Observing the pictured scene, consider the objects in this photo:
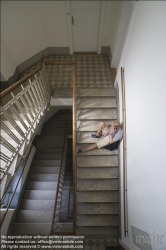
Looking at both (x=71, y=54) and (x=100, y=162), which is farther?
(x=71, y=54)

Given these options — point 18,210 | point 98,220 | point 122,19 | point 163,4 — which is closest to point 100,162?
point 98,220

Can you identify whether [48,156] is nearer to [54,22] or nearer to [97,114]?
[97,114]

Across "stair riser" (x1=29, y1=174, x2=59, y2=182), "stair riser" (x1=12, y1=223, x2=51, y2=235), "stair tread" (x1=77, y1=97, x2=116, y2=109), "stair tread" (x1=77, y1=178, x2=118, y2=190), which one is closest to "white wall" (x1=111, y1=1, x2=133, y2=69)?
"stair tread" (x1=77, y1=97, x2=116, y2=109)

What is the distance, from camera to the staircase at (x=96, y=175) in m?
3.38

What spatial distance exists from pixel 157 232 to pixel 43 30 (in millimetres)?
5975

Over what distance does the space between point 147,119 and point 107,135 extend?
1.48 meters

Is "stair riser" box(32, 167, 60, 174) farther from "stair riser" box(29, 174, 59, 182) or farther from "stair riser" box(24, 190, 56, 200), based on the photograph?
"stair riser" box(24, 190, 56, 200)

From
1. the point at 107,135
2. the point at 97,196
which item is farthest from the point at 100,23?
the point at 97,196

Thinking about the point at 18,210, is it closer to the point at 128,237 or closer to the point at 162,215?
the point at 128,237

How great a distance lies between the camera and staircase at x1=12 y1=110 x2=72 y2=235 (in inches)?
136

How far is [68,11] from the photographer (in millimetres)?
4102

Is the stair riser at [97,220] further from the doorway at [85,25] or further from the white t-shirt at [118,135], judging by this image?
the doorway at [85,25]

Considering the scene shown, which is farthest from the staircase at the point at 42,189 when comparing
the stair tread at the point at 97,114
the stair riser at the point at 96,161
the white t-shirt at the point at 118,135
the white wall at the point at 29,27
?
the white wall at the point at 29,27

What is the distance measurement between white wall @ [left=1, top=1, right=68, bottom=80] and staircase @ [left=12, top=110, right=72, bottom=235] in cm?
280
